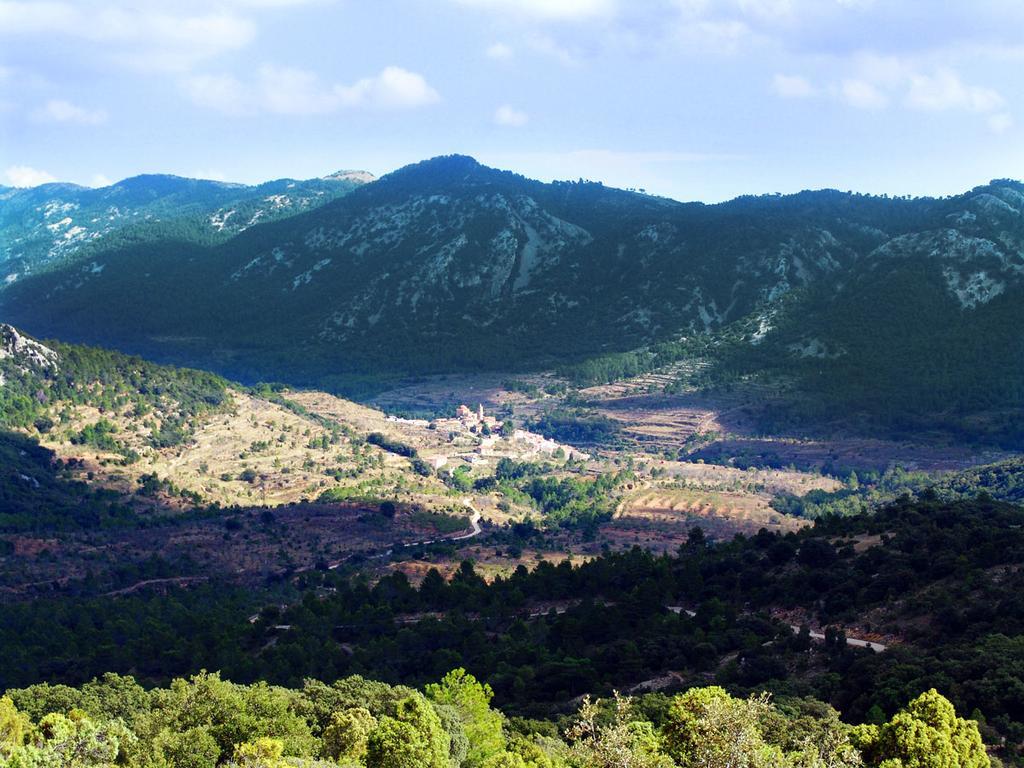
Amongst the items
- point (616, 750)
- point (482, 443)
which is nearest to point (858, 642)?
point (616, 750)

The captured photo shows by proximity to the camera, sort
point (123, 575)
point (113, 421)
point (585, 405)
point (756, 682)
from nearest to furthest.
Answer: point (756, 682) → point (123, 575) → point (113, 421) → point (585, 405)

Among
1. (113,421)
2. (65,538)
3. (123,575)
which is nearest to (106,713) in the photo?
(123,575)

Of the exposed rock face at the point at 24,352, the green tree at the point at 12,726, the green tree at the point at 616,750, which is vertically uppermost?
the exposed rock face at the point at 24,352

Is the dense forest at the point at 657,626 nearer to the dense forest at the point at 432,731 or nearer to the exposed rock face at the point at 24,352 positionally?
the dense forest at the point at 432,731

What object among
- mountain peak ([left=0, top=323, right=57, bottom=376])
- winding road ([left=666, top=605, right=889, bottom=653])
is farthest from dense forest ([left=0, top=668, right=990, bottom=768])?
mountain peak ([left=0, top=323, right=57, bottom=376])

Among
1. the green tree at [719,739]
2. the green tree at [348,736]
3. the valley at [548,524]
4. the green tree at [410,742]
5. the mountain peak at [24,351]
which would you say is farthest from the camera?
the mountain peak at [24,351]

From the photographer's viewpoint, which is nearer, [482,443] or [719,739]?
[719,739]

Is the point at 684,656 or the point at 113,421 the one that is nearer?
the point at 684,656

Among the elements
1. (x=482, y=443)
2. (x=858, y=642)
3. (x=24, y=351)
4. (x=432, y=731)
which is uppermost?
(x=24, y=351)

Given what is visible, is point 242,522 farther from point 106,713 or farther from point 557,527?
point 106,713

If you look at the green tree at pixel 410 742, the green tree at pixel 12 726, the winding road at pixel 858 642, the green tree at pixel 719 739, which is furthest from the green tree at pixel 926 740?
the green tree at pixel 12 726

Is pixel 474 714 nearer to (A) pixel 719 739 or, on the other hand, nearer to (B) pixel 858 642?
(A) pixel 719 739
